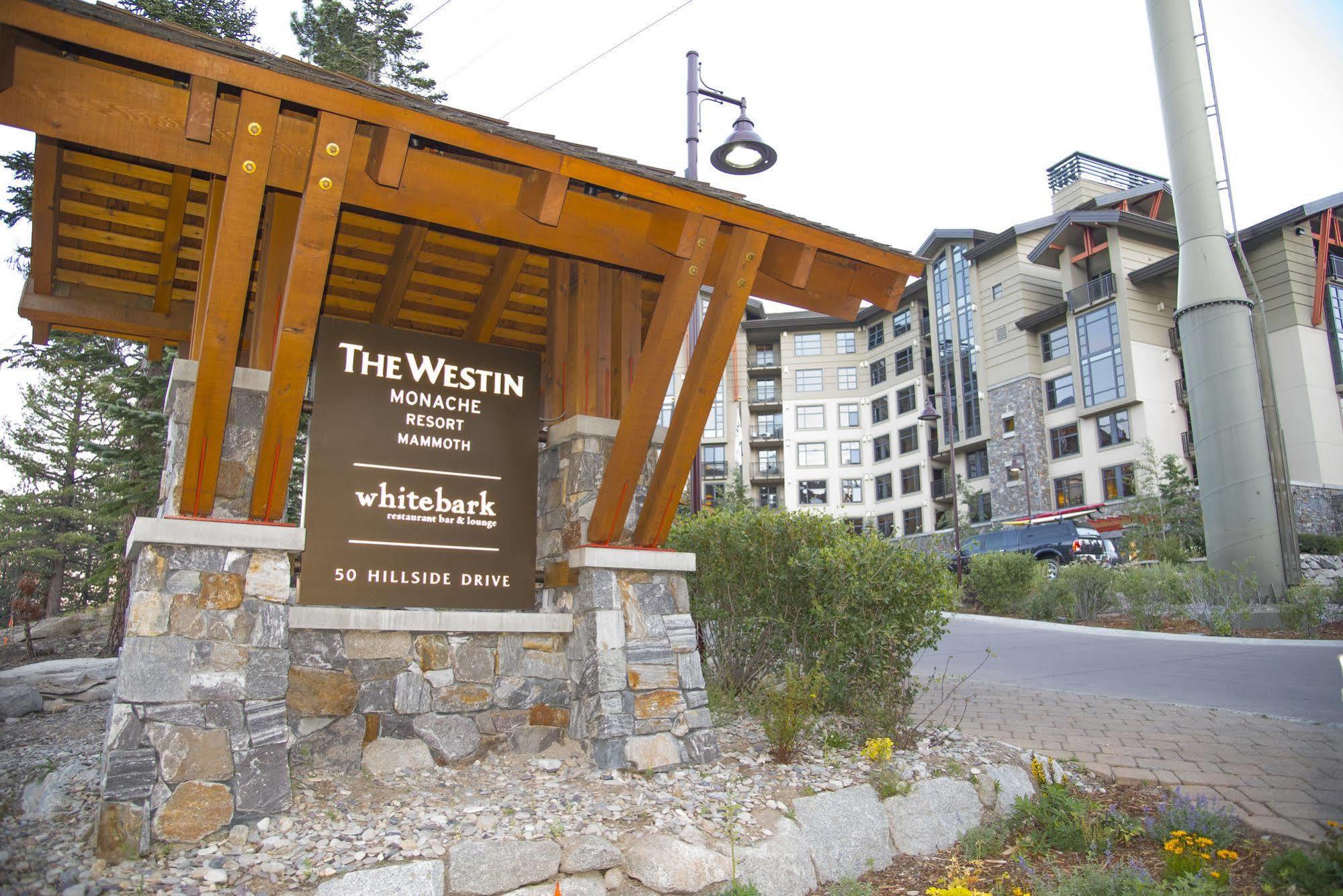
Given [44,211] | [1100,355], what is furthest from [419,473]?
[1100,355]

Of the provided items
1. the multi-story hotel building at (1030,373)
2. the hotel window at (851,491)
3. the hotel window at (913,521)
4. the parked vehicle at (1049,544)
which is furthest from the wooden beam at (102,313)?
the hotel window at (851,491)

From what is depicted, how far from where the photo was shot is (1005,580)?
1939cm

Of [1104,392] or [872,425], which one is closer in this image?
[1104,392]

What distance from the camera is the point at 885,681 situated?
680 centimetres

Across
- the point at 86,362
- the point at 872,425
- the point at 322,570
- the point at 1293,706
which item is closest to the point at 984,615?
the point at 1293,706

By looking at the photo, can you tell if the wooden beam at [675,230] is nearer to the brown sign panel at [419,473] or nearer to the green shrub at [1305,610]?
the brown sign panel at [419,473]

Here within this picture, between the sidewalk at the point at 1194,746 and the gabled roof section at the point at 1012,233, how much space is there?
33747mm

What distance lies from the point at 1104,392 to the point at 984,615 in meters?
19.1

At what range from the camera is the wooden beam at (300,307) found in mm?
5012

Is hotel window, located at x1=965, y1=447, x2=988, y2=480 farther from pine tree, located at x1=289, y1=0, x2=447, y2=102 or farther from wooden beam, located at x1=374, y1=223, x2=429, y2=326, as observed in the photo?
wooden beam, located at x1=374, y1=223, x2=429, y2=326

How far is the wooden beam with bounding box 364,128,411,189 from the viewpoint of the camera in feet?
17.0

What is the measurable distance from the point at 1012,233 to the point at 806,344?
593 inches

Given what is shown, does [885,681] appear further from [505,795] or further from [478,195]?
[478,195]

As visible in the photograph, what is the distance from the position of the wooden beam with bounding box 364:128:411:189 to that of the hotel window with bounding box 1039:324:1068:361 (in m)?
36.3
